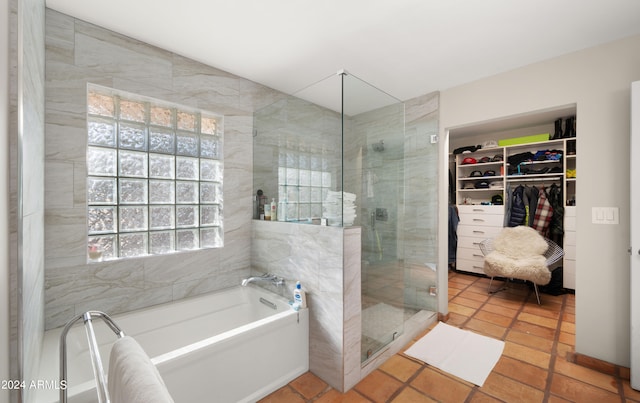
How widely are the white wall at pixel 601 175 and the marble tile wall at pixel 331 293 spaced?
5.68 ft

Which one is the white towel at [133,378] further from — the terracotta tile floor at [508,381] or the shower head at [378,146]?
the shower head at [378,146]

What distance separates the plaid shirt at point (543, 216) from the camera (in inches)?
145

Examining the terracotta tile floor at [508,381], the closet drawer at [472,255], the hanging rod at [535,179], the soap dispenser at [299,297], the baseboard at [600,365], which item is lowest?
the terracotta tile floor at [508,381]

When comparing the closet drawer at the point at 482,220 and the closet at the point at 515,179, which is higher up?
the closet at the point at 515,179

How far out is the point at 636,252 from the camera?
1.72m

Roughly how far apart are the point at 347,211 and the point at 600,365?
2150mm

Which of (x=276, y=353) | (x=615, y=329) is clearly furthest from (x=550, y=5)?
(x=276, y=353)

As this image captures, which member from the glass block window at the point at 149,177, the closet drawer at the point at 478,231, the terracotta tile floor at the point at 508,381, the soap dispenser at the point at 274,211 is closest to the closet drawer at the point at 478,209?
the closet drawer at the point at 478,231

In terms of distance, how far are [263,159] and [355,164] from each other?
3.36 feet

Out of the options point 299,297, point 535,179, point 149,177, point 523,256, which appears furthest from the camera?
point 535,179

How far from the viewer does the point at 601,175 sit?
1941 mm

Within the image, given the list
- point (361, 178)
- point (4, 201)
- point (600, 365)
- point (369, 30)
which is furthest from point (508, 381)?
point (4, 201)

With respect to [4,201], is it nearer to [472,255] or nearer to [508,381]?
[508,381]

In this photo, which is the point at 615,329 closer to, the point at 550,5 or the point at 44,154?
the point at 550,5
